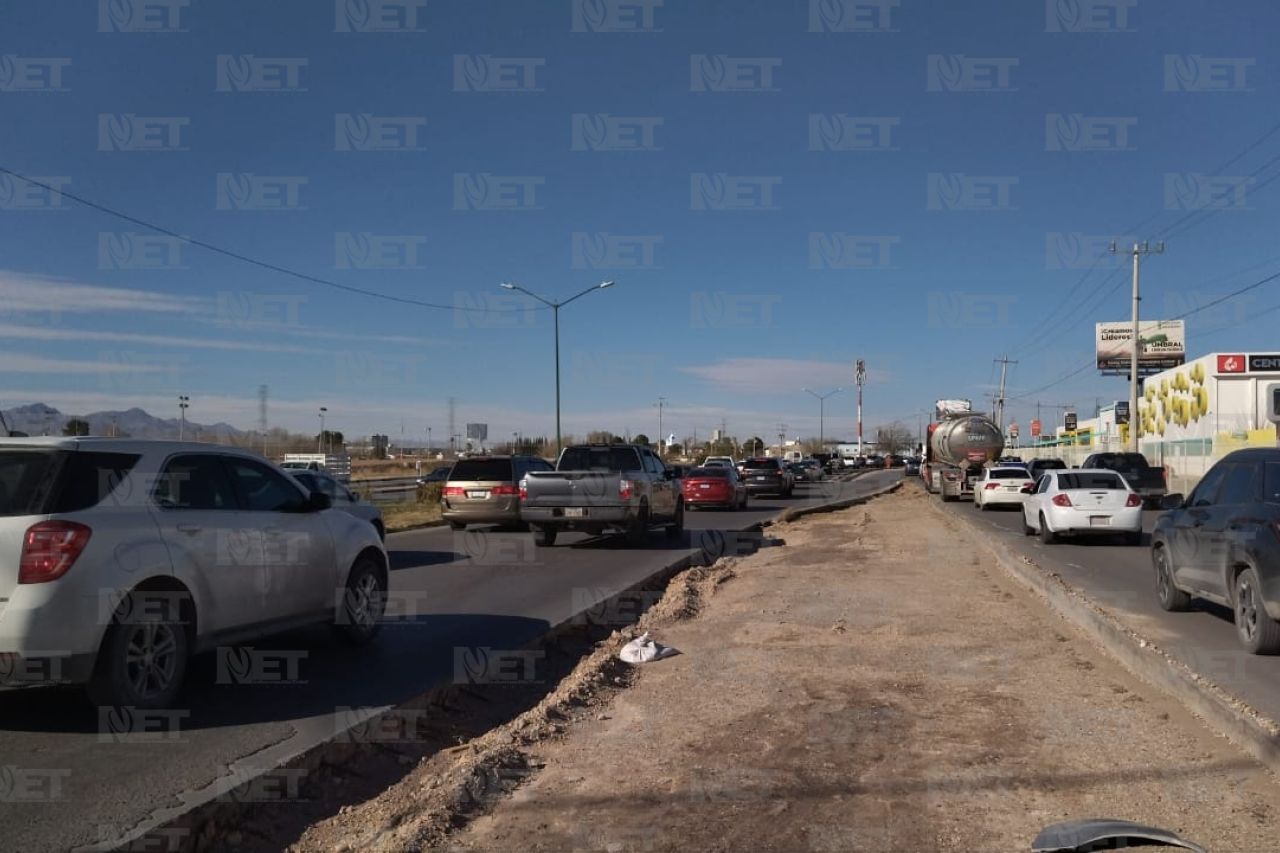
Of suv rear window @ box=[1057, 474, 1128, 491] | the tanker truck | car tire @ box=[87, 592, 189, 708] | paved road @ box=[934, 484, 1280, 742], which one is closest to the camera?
car tire @ box=[87, 592, 189, 708]

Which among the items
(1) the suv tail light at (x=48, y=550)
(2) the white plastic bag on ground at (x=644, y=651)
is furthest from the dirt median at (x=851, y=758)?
(1) the suv tail light at (x=48, y=550)

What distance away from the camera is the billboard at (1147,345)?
8869cm

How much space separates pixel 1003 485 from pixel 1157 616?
21253 millimetres

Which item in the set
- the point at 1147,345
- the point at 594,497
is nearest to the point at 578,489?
the point at 594,497

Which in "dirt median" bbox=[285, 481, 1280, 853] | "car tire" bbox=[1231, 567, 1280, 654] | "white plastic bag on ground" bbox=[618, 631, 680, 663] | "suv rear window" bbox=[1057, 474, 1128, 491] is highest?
"suv rear window" bbox=[1057, 474, 1128, 491]

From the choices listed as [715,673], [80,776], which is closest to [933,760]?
[715,673]

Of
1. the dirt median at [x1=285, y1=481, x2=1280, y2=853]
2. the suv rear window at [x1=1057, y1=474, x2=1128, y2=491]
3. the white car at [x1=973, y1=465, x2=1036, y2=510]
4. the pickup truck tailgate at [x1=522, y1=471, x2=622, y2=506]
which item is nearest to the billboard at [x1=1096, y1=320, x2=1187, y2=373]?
the white car at [x1=973, y1=465, x2=1036, y2=510]

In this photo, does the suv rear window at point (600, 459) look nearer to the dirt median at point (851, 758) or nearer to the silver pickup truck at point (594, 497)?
the silver pickup truck at point (594, 497)

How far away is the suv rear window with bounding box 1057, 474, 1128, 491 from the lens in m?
19.0

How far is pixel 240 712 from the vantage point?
22.1ft

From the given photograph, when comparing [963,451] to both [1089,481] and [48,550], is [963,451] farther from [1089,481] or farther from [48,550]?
[48,550]

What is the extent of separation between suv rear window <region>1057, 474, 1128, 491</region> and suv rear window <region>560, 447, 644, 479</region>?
8.09 m

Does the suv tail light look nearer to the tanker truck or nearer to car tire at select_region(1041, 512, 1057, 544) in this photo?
car tire at select_region(1041, 512, 1057, 544)

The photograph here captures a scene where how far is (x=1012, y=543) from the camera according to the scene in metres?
19.3
